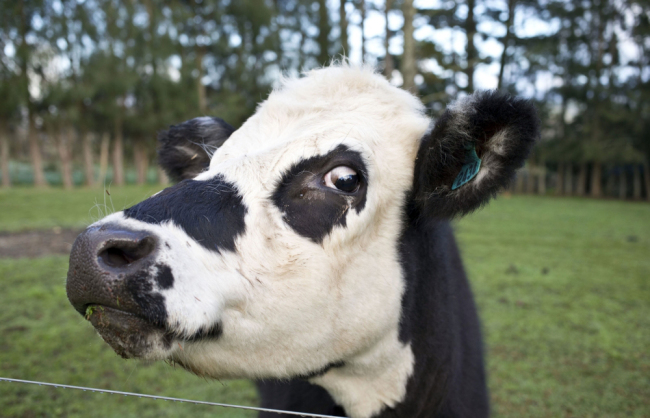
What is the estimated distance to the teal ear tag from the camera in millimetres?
1709

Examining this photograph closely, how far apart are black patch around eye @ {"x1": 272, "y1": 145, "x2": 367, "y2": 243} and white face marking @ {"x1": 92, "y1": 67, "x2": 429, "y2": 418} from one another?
26 millimetres

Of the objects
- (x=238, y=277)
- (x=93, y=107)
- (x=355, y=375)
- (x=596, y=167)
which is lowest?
(x=596, y=167)

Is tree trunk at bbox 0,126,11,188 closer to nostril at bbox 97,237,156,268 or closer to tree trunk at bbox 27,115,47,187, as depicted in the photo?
tree trunk at bbox 27,115,47,187

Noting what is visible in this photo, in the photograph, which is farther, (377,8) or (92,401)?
(377,8)

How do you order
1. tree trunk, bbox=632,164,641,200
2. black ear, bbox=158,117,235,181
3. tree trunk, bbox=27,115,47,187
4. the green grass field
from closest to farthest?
black ear, bbox=158,117,235,181 < the green grass field < tree trunk, bbox=27,115,47,187 < tree trunk, bbox=632,164,641,200

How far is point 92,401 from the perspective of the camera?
3.31m

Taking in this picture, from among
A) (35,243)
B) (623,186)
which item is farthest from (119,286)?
(623,186)

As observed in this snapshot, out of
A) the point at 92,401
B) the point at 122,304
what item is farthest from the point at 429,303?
the point at 92,401

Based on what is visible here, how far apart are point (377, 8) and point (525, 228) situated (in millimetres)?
7262

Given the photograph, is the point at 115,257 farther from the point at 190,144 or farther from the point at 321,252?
the point at 190,144

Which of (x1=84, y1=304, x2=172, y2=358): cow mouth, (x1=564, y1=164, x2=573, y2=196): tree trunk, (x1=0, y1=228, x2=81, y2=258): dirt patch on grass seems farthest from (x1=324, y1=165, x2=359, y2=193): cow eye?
(x1=564, y1=164, x2=573, y2=196): tree trunk

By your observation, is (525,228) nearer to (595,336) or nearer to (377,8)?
(377,8)

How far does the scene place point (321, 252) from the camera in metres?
1.57

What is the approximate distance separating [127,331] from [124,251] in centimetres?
24
